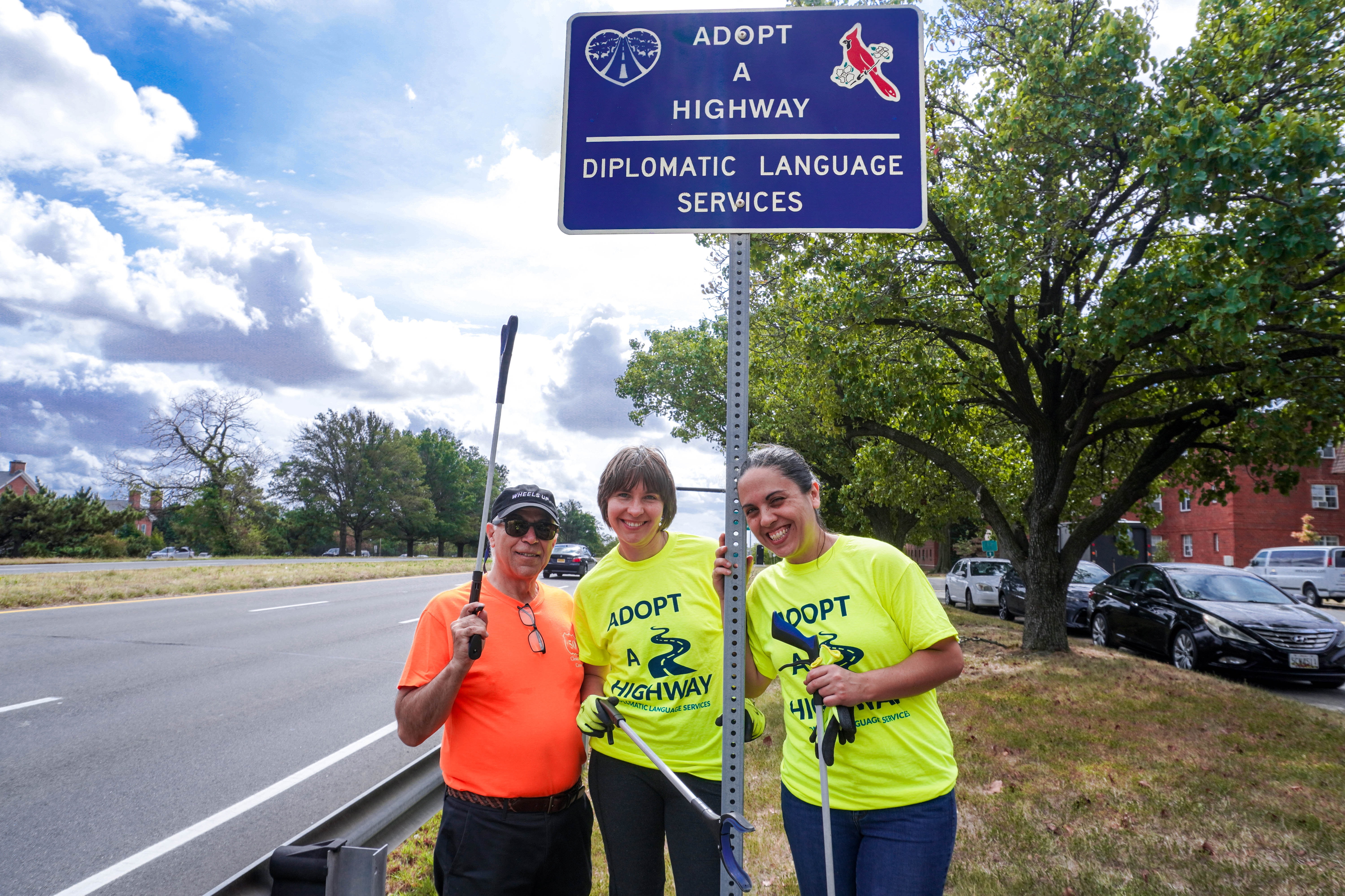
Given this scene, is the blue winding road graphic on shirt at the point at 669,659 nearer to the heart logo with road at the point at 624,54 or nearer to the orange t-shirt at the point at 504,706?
the orange t-shirt at the point at 504,706

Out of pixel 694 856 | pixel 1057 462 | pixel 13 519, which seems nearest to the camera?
pixel 694 856

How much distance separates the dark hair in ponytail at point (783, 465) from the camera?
2170 mm

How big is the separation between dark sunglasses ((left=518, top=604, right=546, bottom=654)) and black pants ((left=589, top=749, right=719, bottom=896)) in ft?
1.26

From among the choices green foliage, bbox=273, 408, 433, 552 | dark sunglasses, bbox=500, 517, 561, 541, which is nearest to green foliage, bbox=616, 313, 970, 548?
dark sunglasses, bbox=500, 517, 561, 541

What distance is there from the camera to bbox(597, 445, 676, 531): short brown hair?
2.55 m

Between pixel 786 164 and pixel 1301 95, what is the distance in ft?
32.4

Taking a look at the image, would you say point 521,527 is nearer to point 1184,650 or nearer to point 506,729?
point 506,729

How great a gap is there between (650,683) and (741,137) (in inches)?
62.4

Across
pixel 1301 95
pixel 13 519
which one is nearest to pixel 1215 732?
pixel 1301 95

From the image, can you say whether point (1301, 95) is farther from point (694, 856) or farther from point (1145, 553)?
point (1145, 553)

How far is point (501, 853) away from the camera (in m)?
2.25

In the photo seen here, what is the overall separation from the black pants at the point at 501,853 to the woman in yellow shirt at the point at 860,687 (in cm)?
70

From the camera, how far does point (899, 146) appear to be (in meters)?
2.01

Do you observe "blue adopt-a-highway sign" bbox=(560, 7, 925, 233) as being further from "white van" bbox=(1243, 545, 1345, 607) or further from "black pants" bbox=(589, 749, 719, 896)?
"white van" bbox=(1243, 545, 1345, 607)
